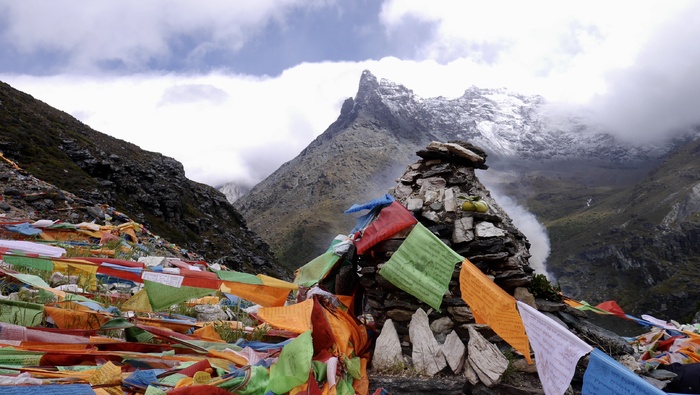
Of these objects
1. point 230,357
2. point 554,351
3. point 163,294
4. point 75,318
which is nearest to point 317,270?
point 163,294

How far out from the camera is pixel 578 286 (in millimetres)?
111188

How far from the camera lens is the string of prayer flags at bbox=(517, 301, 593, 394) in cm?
489

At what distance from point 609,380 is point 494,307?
2.09 meters

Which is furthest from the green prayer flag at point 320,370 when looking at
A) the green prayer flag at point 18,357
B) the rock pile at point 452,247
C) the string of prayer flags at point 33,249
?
the string of prayer flags at point 33,249

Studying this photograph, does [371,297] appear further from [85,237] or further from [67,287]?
[85,237]

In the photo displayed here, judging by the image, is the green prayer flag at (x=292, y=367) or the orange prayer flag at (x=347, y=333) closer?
the green prayer flag at (x=292, y=367)

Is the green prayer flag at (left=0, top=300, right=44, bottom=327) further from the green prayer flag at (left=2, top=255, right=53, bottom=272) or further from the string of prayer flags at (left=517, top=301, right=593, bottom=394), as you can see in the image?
the string of prayer flags at (left=517, top=301, right=593, bottom=394)

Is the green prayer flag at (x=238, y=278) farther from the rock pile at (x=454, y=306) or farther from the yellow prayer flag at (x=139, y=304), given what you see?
the rock pile at (x=454, y=306)

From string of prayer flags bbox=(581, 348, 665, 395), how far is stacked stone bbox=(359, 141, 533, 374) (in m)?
2.41

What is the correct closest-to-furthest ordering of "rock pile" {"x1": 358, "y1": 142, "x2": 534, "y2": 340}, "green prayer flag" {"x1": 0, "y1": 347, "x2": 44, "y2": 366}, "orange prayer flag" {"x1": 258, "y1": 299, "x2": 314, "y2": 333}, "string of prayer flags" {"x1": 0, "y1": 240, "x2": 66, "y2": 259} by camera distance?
1. "green prayer flag" {"x1": 0, "y1": 347, "x2": 44, "y2": 366}
2. "orange prayer flag" {"x1": 258, "y1": 299, "x2": 314, "y2": 333}
3. "string of prayer flags" {"x1": 0, "y1": 240, "x2": 66, "y2": 259}
4. "rock pile" {"x1": 358, "y1": 142, "x2": 534, "y2": 340}

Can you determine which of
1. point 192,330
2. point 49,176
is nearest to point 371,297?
point 192,330

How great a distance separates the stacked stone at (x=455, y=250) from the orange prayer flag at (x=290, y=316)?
1.38 metres

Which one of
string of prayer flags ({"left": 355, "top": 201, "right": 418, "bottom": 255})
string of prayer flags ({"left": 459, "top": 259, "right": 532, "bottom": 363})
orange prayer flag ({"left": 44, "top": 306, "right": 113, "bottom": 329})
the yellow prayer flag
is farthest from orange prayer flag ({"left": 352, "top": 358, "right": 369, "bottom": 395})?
orange prayer flag ({"left": 44, "top": 306, "right": 113, "bottom": 329})

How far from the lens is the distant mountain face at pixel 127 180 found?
1483 inches
